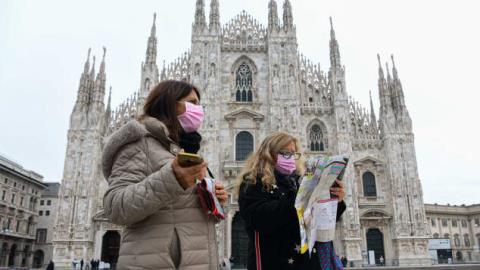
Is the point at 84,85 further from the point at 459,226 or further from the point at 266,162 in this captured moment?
the point at 459,226

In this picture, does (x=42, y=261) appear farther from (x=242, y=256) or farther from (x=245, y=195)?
(x=245, y=195)

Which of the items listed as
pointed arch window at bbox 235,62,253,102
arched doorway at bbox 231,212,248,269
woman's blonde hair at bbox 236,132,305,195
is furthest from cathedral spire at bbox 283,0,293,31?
woman's blonde hair at bbox 236,132,305,195

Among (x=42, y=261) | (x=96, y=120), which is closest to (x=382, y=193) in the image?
(x=96, y=120)

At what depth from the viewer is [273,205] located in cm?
349

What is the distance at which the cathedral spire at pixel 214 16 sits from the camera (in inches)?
1167

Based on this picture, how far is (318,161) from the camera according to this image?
3270 millimetres

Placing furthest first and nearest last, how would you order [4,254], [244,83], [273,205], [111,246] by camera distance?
[4,254], [244,83], [111,246], [273,205]

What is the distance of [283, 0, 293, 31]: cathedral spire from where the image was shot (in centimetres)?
3016

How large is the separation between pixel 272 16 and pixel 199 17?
19.5 feet

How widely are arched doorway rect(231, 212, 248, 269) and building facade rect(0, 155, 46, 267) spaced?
26417 millimetres

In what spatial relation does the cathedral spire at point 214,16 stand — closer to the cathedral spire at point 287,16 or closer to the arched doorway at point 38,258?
the cathedral spire at point 287,16

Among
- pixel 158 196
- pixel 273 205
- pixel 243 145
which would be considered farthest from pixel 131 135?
pixel 243 145

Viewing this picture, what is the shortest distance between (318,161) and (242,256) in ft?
76.5

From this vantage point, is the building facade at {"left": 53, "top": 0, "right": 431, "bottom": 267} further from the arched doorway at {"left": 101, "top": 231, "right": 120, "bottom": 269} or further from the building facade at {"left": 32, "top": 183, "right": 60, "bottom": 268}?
the building facade at {"left": 32, "top": 183, "right": 60, "bottom": 268}
